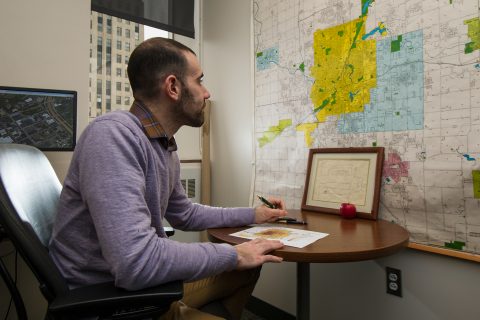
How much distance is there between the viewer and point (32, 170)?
3.22ft

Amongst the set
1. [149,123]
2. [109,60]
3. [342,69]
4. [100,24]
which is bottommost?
[149,123]

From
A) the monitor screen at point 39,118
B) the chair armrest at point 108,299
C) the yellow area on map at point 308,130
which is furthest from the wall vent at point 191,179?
the chair armrest at point 108,299

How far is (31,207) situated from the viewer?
857 millimetres

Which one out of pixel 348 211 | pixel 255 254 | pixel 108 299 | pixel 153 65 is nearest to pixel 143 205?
pixel 108 299

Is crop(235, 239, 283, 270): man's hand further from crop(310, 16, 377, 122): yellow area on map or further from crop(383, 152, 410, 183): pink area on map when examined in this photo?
crop(310, 16, 377, 122): yellow area on map

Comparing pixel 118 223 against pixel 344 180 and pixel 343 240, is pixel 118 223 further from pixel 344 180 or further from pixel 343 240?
pixel 344 180

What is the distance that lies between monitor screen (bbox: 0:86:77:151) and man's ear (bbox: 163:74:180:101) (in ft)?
2.94

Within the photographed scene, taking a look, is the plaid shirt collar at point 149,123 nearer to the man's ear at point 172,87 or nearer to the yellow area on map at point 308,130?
the man's ear at point 172,87

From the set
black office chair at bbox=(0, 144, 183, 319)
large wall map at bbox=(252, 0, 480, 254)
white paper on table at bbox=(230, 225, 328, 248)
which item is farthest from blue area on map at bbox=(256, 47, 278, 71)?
black office chair at bbox=(0, 144, 183, 319)

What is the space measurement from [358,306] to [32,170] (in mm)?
1464

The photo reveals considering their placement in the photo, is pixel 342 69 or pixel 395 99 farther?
pixel 342 69

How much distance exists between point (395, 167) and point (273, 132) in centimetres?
75

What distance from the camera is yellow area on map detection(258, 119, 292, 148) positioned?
1.87 metres

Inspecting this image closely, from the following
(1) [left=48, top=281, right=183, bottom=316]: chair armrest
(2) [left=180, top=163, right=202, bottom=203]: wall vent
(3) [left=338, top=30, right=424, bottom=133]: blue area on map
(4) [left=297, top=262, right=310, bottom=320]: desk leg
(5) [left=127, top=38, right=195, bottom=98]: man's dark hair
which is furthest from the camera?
(2) [left=180, top=163, right=202, bottom=203]: wall vent
